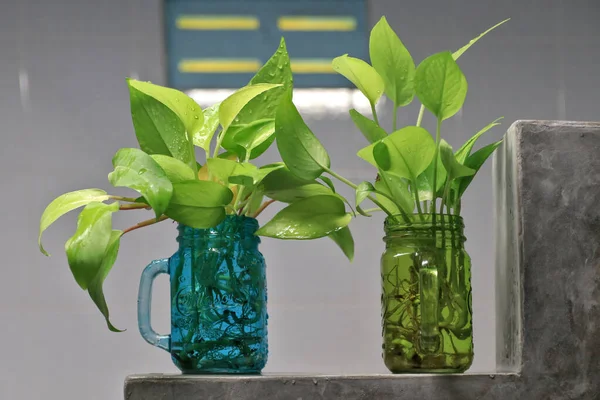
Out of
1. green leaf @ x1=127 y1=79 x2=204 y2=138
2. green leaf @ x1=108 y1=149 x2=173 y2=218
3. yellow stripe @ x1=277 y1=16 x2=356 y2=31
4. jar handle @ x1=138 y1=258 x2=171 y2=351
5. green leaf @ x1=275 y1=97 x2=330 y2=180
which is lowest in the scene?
jar handle @ x1=138 y1=258 x2=171 y2=351

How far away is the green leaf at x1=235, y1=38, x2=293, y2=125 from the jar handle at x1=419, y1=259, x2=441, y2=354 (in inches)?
8.0

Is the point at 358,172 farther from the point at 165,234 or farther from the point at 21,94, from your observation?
the point at 21,94

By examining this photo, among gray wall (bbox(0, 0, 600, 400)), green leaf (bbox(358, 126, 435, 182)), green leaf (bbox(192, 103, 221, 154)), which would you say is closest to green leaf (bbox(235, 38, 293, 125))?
green leaf (bbox(192, 103, 221, 154))

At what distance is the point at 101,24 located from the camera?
1.65 metres

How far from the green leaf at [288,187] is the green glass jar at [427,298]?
8 cm

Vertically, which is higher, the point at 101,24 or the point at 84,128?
the point at 101,24

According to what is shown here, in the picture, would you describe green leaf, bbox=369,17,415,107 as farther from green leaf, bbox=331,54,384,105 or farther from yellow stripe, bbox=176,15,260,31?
yellow stripe, bbox=176,15,260,31

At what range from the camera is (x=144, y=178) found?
555mm

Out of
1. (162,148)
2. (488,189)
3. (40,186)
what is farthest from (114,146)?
(162,148)

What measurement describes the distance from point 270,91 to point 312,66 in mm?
1001

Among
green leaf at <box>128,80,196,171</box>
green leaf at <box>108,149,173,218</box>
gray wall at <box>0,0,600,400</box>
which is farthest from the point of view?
gray wall at <box>0,0,600,400</box>

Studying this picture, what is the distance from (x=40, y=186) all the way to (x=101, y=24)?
0.40 meters

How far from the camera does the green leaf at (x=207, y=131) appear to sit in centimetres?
66

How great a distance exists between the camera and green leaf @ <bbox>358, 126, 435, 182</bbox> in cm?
58
